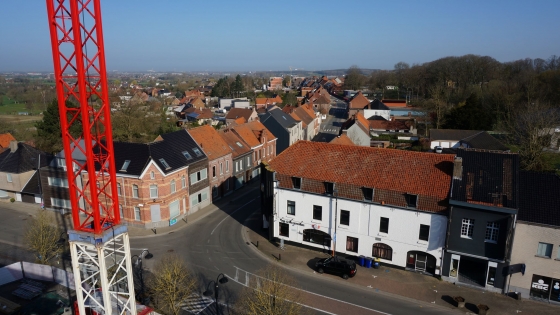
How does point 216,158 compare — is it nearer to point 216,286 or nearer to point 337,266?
point 216,286

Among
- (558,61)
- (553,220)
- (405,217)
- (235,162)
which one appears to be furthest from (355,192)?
(558,61)

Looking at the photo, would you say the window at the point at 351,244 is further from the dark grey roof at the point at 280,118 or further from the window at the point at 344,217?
the dark grey roof at the point at 280,118

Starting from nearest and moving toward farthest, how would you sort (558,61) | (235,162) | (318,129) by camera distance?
1. (235,162)
2. (318,129)
3. (558,61)

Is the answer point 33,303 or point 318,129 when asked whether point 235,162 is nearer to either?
point 33,303

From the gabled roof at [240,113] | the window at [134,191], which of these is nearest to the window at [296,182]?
the window at [134,191]

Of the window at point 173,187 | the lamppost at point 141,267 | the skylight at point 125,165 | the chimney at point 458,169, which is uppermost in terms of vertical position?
the chimney at point 458,169

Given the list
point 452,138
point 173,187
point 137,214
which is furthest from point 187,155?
point 452,138
